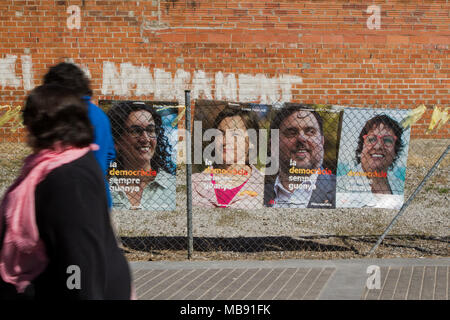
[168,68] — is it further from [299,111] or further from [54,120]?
[54,120]

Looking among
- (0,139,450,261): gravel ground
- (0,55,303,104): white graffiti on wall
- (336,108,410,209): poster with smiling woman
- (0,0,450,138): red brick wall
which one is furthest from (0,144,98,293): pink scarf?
(0,0,450,138): red brick wall

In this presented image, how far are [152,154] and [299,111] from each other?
1807 millimetres

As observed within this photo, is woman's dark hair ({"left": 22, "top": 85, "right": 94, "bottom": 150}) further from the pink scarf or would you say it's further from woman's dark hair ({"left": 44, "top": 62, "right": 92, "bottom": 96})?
woman's dark hair ({"left": 44, "top": 62, "right": 92, "bottom": 96})

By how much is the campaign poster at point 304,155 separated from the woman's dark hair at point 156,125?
48.4 inches

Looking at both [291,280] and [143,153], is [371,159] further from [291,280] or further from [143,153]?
[143,153]

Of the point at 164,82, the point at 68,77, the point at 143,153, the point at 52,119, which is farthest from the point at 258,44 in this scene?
the point at 52,119

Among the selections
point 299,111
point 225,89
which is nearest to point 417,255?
point 299,111

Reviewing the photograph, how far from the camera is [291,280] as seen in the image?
232 inches

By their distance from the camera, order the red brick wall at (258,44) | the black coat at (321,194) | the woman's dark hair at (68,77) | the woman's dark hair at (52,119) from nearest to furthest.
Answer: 1. the woman's dark hair at (52,119)
2. the woman's dark hair at (68,77)
3. the black coat at (321,194)
4. the red brick wall at (258,44)

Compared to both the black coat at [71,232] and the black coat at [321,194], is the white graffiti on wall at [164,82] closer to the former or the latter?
the black coat at [321,194]

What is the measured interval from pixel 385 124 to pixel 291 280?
7.63ft

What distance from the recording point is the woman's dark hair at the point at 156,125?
6.82 meters

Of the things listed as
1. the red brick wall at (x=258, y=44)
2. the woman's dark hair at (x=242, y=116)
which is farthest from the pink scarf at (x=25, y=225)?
the red brick wall at (x=258, y=44)

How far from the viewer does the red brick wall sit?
1239cm
